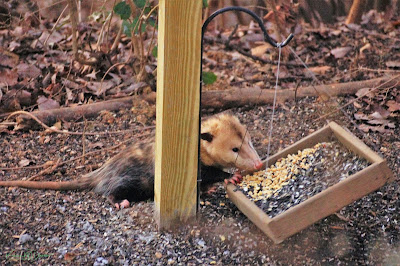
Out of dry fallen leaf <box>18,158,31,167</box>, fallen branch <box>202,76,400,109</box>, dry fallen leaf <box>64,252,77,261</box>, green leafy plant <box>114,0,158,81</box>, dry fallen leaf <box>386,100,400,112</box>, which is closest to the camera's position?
dry fallen leaf <box>64,252,77,261</box>

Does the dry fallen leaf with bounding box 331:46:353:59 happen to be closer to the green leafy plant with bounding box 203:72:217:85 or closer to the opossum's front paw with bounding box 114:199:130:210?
the green leafy plant with bounding box 203:72:217:85

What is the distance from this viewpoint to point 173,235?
9.98ft

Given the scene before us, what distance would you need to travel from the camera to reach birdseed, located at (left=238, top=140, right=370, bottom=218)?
2943 mm

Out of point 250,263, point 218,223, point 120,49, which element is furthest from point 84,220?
point 120,49

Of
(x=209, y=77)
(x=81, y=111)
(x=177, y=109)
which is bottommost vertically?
(x=81, y=111)

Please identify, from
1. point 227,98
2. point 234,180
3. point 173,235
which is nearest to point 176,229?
point 173,235

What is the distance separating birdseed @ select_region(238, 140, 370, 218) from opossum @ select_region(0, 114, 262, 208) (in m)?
0.22

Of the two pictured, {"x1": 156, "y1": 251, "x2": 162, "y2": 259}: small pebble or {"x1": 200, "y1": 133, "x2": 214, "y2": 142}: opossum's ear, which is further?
{"x1": 200, "y1": 133, "x2": 214, "y2": 142}: opossum's ear

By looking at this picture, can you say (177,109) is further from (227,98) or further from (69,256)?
(227,98)

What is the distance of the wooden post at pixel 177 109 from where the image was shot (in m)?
2.73

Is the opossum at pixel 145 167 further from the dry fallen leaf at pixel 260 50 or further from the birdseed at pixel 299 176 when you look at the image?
the dry fallen leaf at pixel 260 50

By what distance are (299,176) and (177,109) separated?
760 millimetres

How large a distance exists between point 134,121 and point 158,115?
139cm

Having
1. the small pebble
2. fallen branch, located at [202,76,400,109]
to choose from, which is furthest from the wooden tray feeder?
fallen branch, located at [202,76,400,109]
